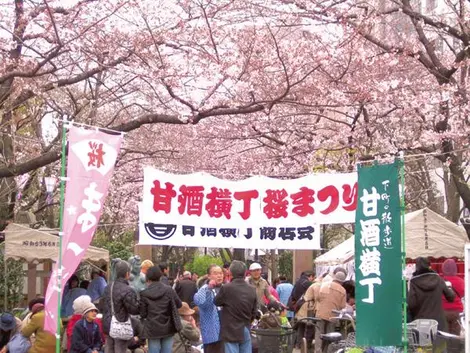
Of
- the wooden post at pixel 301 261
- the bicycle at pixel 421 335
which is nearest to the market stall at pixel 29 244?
the wooden post at pixel 301 261

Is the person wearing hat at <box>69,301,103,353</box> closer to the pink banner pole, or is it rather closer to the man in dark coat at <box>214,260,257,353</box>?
the pink banner pole

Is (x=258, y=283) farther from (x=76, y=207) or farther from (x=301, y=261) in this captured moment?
(x=301, y=261)

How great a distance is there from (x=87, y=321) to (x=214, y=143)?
1083cm

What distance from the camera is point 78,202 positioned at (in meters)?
8.93

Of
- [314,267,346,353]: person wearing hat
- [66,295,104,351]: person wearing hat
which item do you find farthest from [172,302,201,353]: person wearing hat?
[314,267,346,353]: person wearing hat

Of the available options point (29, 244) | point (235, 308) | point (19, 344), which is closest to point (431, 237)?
point (235, 308)

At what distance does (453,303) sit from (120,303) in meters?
4.71

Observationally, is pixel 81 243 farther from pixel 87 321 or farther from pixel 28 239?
pixel 28 239

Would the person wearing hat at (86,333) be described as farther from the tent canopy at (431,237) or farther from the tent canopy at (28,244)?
the tent canopy at (431,237)

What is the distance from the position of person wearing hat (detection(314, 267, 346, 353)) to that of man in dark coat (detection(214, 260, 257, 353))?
3166mm

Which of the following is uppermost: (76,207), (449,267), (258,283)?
(76,207)

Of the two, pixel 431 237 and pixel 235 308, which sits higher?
pixel 431 237

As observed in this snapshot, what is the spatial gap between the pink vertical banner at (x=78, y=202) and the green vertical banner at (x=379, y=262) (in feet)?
9.93

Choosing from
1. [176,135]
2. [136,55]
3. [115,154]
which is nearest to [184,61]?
[136,55]
